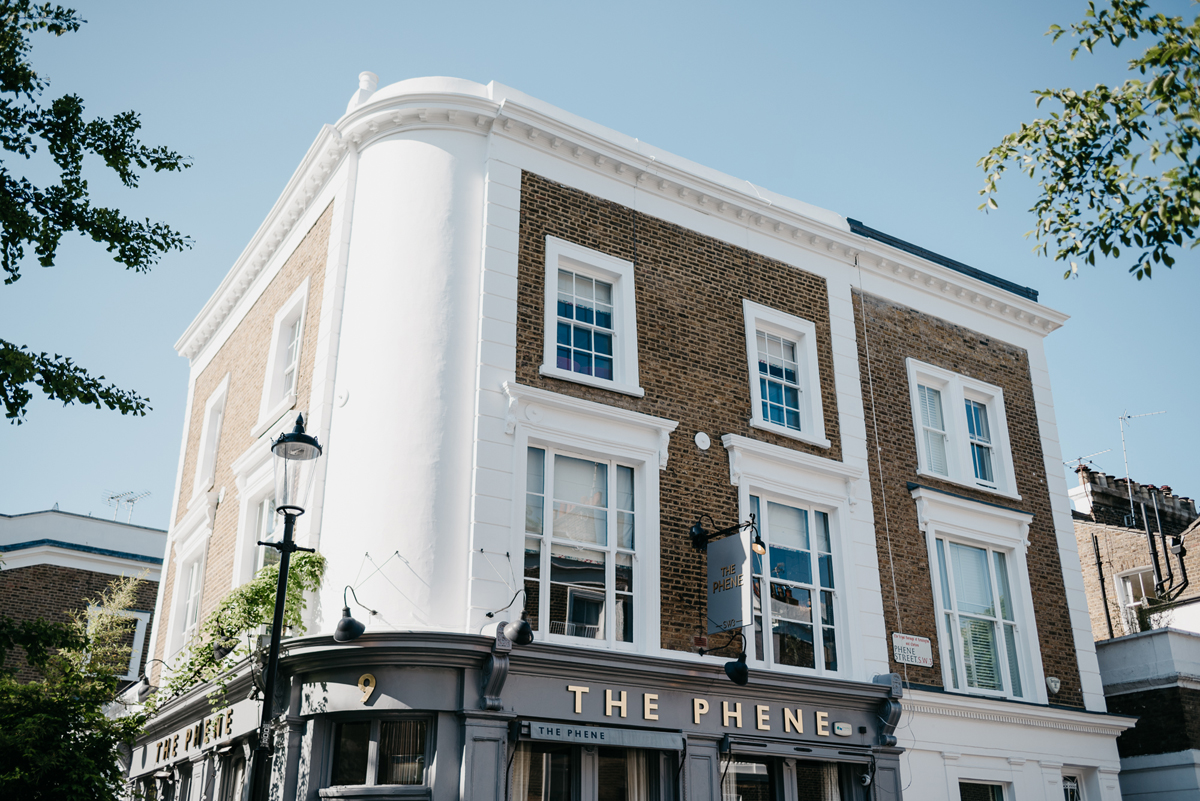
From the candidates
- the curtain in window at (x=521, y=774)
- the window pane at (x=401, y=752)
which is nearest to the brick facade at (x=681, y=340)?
the curtain in window at (x=521, y=774)

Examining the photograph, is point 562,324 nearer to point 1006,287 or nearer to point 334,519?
point 334,519

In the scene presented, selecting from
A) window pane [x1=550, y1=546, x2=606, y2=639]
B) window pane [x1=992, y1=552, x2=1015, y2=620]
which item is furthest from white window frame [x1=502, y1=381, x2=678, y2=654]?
window pane [x1=992, y1=552, x2=1015, y2=620]

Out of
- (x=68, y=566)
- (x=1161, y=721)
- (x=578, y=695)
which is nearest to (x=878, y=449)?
(x=1161, y=721)

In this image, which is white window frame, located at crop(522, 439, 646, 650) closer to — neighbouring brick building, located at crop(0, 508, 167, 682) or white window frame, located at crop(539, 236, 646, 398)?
white window frame, located at crop(539, 236, 646, 398)

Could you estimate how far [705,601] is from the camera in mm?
14398

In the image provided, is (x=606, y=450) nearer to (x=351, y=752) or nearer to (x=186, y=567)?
(x=351, y=752)

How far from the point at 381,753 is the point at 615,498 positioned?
4.50 metres

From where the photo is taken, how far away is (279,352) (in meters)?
17.1

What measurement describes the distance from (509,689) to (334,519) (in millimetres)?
3072

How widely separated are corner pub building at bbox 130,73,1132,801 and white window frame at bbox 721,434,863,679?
0.19 ft

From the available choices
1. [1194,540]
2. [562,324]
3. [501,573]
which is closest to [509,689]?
[501,573]

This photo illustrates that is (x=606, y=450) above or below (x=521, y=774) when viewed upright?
above

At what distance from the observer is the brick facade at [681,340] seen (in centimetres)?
1441

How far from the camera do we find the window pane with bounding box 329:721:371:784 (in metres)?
12.1
